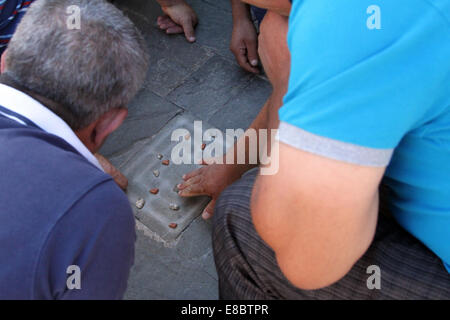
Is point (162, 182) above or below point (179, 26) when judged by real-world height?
below

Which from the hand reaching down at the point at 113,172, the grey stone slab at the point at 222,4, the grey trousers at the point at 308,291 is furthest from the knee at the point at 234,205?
the grey stone slab at the point at 222,4

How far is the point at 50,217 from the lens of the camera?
920 mm

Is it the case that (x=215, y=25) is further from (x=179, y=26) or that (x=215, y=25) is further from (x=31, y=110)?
(x=31, y=110)

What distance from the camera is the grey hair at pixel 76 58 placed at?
1010mm

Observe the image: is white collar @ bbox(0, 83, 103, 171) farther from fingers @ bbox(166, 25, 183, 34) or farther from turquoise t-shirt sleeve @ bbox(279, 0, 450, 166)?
fingers @ bbox(166, 25, 183, 34)

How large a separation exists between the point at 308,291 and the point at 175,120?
45.8 inches

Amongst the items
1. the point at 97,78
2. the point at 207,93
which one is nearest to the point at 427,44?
the point at 97,78

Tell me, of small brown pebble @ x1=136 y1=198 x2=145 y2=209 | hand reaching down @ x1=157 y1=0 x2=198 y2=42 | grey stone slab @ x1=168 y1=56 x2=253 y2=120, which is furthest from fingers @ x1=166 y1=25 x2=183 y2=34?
small brown pebble @ x1=136 y1=198 x2=145 y2=209

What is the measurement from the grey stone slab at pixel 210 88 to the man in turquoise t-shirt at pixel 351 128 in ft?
4.03

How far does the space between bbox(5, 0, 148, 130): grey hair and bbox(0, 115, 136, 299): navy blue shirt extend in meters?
0.09

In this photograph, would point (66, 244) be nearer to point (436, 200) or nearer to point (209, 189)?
point (436, 200)

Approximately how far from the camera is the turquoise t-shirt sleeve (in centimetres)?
76

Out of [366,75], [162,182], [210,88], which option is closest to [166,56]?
[210,88]

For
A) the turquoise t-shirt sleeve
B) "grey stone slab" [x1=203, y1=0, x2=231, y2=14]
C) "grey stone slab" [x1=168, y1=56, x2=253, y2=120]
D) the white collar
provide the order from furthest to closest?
1. "grey stone slab" [x1=203, y1=0, x2=231, y2=14]
2. "grey stone slab" [x1=168, y1=56, x2=253, y2=120]
3. the white collar
4. the turquoise t-shirt sleeve
